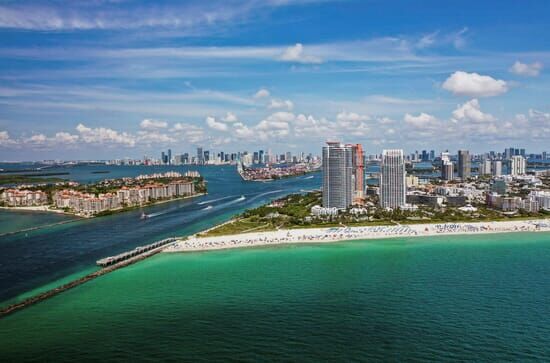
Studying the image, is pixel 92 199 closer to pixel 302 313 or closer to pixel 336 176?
pixel 336 176

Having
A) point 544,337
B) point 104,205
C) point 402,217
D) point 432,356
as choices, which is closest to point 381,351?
point 432,356

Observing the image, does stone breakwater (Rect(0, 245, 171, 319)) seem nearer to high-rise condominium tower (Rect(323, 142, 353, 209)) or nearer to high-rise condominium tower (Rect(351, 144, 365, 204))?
high-rise condominium tower (Rect(323, 142, 353, 209))

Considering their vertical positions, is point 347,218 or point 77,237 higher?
point 347,218

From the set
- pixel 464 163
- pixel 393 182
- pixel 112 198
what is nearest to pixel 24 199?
pixel 112 198

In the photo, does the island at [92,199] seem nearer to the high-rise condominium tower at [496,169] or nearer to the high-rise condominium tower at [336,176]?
the high-rise condominium tower at [336,176]

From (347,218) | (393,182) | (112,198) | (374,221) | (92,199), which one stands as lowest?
(374,221)

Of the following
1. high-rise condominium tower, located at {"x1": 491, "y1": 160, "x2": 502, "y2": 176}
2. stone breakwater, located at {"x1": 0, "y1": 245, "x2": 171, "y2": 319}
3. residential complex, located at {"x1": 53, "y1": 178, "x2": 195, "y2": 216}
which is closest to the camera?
stone breakwater, located at {"x1": 0, "y1": 245, "x2": 171, "y2": 319}

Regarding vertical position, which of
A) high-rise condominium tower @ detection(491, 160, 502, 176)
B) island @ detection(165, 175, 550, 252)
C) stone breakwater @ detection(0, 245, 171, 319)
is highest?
high-rise condominium tower @ detection(491, 160, 502, 176)

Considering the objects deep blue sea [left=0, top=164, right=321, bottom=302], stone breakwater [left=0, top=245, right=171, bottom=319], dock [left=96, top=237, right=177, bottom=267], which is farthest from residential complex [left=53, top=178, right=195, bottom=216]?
stone breakwater [left=0, top=245, right=171, bottom=319]
